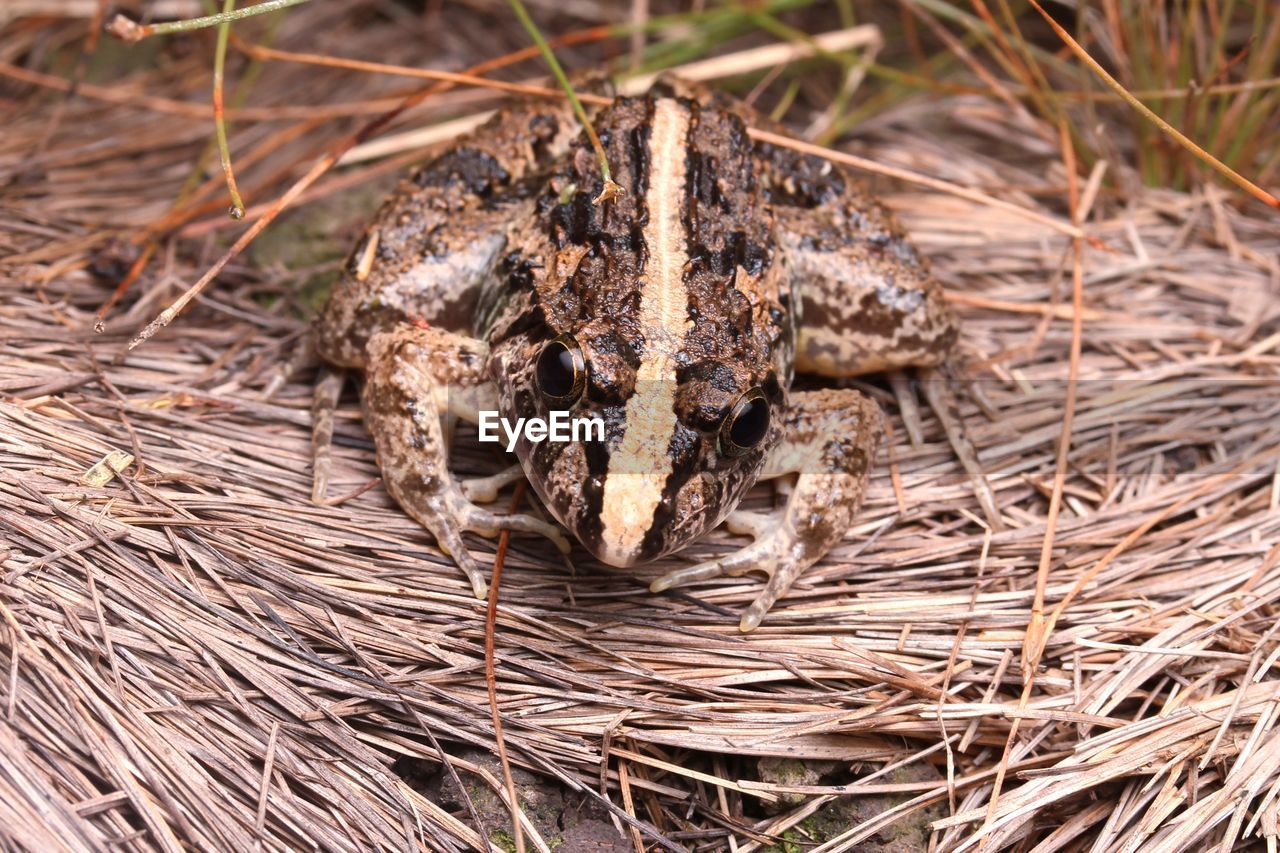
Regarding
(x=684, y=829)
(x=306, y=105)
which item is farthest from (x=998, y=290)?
(x=306, y=105)

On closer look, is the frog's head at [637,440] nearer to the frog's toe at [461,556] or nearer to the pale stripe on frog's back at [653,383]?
the pale stripe on frog's back at [653,383]

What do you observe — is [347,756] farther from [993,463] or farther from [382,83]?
[382,83]

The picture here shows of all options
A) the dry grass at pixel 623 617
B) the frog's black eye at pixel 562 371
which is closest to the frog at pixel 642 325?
the frog's black eye at pixel 562 371

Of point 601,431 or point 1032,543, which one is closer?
point 601,431

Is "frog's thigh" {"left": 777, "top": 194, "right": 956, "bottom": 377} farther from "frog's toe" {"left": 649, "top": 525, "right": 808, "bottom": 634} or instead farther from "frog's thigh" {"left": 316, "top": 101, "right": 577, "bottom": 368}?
"frog's thigh" {"left": 316, "top": 101, "right": 577, "bottom": 368}

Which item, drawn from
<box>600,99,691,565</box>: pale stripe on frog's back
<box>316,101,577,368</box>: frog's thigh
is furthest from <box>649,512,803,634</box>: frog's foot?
<box>316,101,577,368</box>: frog's thigh

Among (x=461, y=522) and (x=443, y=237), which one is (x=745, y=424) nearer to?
(x=461, y=522)

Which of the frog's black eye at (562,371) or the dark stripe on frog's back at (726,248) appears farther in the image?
the dark stripe on frog's back at (726,248)
